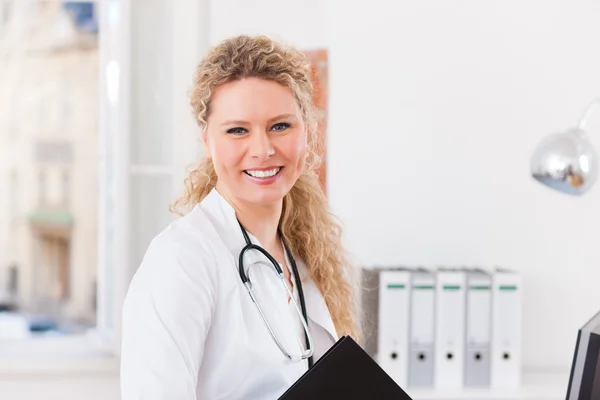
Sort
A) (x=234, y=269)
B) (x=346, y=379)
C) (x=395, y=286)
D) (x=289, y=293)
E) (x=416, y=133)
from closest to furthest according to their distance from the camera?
(x=346, y=379)
(x=234, y=269)
(x=289, y=293)
(x=395, y=286)
(x=416, y=133)

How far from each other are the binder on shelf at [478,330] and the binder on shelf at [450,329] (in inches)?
0.7

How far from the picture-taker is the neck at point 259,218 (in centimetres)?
116

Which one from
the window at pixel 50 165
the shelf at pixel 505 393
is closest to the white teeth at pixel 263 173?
the shelf at pixel 505 393

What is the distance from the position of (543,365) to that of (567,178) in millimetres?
828

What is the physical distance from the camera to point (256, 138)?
3.48ft

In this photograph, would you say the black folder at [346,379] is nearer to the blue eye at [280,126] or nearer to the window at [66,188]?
the blue eye at [280,126]

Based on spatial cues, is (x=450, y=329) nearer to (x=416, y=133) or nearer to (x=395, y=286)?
(x=395, y=286)

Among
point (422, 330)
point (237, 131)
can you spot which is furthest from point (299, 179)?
point (422, 330)

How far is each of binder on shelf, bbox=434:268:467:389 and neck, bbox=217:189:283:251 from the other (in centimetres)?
103

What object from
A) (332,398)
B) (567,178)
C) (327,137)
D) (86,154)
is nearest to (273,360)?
(332,398)

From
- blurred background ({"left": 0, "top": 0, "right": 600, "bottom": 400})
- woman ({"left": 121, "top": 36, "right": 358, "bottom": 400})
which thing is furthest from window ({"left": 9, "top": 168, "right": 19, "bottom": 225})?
woman ({"left": 121, "top": 36, "right": 358, "bottom": 400})

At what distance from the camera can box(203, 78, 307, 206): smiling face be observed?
3.47ft

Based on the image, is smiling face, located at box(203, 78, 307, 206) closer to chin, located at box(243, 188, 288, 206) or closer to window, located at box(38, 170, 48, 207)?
chin, located at box(243, 188, 288, 206)

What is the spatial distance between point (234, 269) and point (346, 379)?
0.22m
